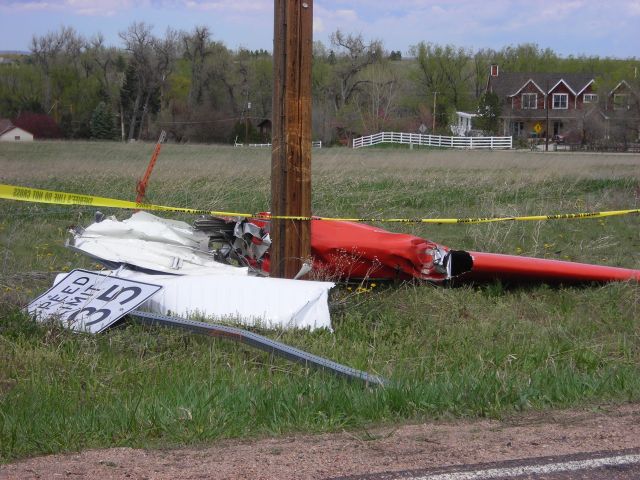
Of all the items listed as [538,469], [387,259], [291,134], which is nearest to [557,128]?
[387,259]

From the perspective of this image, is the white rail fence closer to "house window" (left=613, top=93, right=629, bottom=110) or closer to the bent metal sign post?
"house window" (left=613, top=93, right=629, bottom=110)

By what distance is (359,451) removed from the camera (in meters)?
4.85

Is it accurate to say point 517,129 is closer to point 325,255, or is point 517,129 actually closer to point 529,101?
point 529,101

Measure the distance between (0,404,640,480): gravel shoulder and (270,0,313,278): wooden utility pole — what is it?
3.86 m

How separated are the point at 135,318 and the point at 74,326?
1.63 ft

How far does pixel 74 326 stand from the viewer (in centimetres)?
714

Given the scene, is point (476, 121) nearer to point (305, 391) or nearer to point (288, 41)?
point (288, 41)

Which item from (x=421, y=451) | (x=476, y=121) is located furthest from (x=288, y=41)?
(x=476, y=121)

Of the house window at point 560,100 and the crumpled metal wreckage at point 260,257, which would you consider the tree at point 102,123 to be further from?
the house window at point 560,100

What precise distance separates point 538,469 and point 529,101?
133 ft

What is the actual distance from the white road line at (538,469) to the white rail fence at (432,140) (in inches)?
906

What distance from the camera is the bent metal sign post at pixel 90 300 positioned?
283 inches

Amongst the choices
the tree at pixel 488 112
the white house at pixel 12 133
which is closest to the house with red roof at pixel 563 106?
the tree at pixel 488 112

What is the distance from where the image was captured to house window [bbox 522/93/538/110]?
42.7 metres
